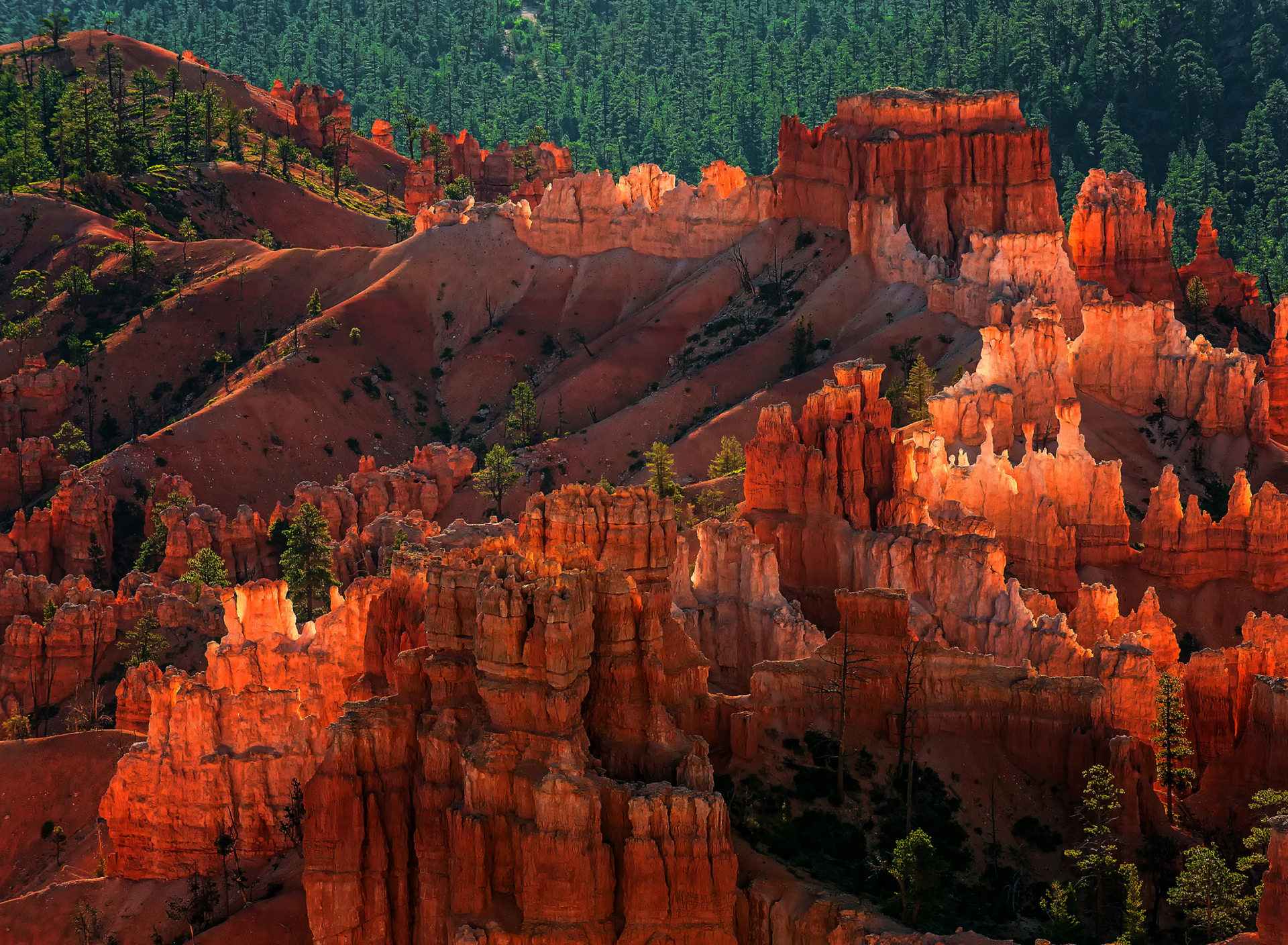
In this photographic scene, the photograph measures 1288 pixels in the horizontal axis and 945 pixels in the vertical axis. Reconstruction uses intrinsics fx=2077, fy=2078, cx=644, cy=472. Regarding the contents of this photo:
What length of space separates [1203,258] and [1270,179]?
50050mm

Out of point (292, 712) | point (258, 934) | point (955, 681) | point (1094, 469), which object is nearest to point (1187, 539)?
point (1094, 469)

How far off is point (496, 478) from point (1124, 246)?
139 feet

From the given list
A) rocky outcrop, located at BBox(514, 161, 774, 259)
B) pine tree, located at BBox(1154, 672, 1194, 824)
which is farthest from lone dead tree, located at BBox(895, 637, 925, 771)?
rocky outcrop, located at BBox(514, 161, 774, 259)

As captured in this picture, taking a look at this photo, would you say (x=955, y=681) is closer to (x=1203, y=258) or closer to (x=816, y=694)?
(x=816, y=694)

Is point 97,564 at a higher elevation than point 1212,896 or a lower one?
higher

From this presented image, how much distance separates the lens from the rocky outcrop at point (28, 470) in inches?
5202

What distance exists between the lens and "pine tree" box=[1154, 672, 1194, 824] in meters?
62.1

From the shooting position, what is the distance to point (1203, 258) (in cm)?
13500

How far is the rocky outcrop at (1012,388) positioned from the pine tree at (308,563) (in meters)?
31.9

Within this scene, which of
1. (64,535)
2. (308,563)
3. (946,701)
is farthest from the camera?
(64,535)

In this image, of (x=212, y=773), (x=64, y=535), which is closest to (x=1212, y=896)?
(x=212, y=773)

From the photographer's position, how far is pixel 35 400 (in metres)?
144

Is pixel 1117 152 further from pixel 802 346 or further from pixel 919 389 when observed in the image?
pixel 919 389

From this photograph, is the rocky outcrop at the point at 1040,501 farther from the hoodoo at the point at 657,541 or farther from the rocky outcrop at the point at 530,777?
the rocky outcrop at the point at 530,777
